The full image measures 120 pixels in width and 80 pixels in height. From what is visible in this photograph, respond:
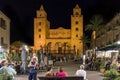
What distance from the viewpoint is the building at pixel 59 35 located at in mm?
179250

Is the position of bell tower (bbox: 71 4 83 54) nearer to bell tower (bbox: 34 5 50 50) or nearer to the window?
bell tower (bbox: 34 5 50 50)

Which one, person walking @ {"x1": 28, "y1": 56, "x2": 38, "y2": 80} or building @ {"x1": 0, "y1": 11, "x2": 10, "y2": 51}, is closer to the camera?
person walking @ {"x1": 28, "y1": 56, "x2": 38, "y2": 80}

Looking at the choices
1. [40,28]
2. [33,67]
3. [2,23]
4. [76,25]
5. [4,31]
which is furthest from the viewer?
[76,25]

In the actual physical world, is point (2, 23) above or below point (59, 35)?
below

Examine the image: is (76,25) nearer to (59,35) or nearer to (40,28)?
(59,35)

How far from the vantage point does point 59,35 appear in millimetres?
186500

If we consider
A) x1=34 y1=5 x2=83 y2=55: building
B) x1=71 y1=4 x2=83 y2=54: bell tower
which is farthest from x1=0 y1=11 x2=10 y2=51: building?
x1=71 y1=4 x2=83 y2=54: bell tower

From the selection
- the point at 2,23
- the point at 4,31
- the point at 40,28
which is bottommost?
the point at 4,31

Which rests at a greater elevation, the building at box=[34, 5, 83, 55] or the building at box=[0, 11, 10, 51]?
the building at box=[34, 5, 83, 55]

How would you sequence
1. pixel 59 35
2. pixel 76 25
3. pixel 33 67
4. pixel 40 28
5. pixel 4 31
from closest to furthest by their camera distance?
1. pixel 33 67
2. pixel 4 31
3. pixel 40 28
4. pixel 59 35
5. pixel 76 25

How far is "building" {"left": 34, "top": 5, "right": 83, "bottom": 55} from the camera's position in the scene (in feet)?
Answer: 588

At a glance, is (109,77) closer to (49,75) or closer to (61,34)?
(49,75)

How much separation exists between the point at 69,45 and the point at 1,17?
402ft

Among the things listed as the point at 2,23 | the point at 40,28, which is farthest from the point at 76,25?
the point at 2,23
